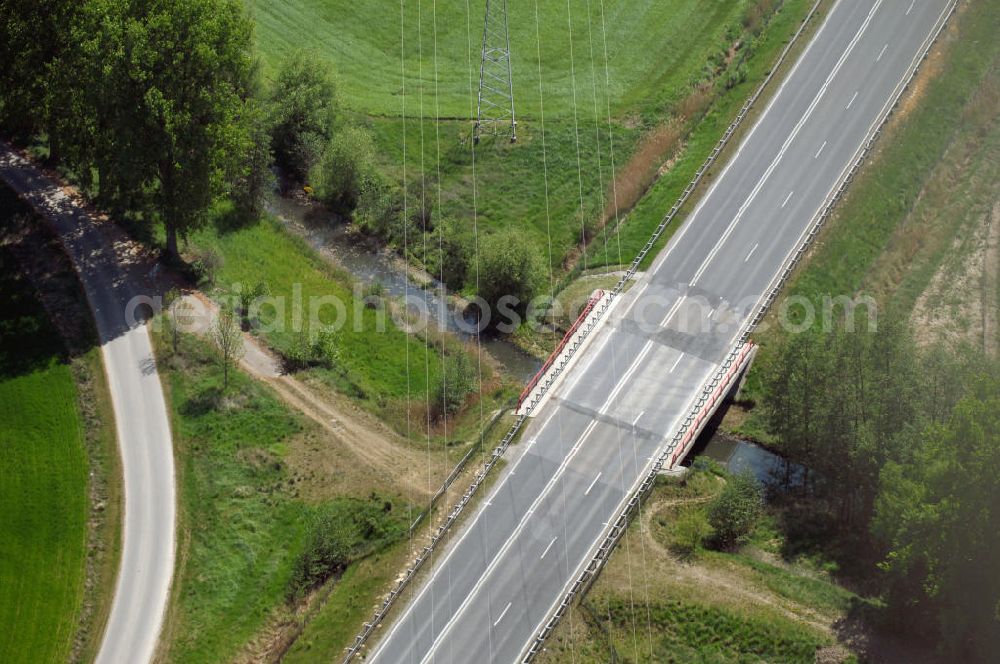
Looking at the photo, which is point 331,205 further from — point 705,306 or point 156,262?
point 705,306

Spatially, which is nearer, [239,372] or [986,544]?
[986,544]

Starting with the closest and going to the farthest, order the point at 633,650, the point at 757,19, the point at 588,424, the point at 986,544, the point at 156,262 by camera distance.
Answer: the point at 986,544 < the point at 633,650 < the point at 588,424 < the point at 156,262 < the point at 757,19

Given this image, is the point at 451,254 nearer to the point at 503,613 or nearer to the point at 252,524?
the point at 252,524

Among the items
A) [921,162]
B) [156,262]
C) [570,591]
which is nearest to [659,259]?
[921,162]

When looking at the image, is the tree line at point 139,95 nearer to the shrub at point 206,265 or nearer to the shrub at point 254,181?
the shrub at point 206,265

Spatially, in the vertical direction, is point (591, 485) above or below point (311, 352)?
below

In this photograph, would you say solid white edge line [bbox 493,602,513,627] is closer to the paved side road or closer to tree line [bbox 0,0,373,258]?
the paved side road

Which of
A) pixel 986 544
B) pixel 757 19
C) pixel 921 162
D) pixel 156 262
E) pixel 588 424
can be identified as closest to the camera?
pixel 986 544

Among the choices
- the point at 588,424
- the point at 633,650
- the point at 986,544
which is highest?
Answer: the point at 986,544

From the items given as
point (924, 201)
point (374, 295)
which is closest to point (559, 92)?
point (374, 295)
